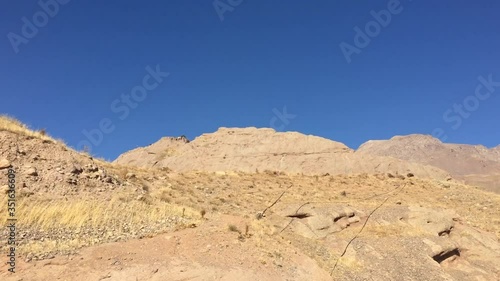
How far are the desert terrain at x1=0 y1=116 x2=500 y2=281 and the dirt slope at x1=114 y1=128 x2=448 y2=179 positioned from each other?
474 inches

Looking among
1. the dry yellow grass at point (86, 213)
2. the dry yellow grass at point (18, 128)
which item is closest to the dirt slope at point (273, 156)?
the dry yellow grass at point (18, 128)

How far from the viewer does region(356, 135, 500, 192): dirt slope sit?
121850 mm

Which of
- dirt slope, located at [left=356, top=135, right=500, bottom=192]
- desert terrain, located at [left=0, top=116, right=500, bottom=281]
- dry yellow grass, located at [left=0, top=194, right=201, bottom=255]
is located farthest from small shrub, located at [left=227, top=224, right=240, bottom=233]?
dirt slope, located at [left=356, top=135, right=500, bottom=192]

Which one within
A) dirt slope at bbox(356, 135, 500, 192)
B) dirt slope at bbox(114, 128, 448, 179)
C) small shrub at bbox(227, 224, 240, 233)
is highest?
dirt slope at bbox(356, 135, 500, 192)

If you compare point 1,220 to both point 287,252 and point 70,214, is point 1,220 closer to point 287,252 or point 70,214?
point 70,214

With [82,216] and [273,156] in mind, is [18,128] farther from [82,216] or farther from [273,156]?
[273,156]

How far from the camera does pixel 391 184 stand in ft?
97.6

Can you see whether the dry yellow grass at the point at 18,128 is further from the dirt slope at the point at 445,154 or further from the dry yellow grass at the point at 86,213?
the dirt slope at the point at 445,154

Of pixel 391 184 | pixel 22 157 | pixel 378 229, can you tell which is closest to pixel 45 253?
pixel 22 157

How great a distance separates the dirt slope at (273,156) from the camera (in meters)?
42.1

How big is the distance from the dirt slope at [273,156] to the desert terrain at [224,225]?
12.0 m

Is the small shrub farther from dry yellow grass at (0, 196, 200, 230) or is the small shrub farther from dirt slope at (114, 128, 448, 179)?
dirt slope at (114, 128, 448, 179)

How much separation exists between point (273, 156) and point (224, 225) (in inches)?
1227

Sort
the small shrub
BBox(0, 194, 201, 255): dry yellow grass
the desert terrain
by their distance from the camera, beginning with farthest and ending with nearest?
1. the small shrub
2. BBox(0, 194, 201, 255): dry yellow grass
3. the desert terrain
